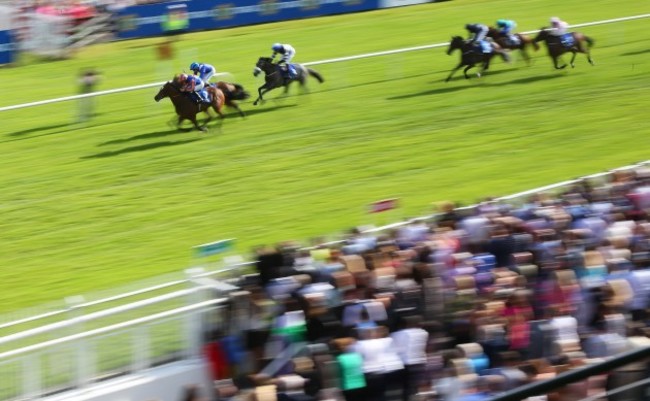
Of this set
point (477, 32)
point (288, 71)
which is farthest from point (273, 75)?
point (477, 32)

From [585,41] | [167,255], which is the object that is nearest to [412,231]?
[167,255]

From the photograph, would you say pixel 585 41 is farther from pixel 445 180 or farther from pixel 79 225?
pixel 79 225

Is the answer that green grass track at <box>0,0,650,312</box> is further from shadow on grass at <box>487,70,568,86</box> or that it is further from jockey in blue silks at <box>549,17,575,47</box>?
jockey in blue silks at <box>549,17,575,47</box>

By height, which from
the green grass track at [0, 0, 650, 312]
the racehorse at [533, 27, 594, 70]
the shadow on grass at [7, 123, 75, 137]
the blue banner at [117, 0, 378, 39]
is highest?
the blue banner at [117, 0, 378, 39]

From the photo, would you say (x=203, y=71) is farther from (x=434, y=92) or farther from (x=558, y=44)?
(x=558, y=44)

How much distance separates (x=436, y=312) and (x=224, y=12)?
61.7ft

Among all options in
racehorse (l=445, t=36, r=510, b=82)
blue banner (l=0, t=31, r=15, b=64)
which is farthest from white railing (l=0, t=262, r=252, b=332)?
blue banner (l=0, t=31, r=15, b=64)

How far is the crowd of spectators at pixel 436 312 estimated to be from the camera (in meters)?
6.13

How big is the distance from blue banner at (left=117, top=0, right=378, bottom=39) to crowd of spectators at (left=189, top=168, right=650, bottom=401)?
53.5ft

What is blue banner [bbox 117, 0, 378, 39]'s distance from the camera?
23.7m

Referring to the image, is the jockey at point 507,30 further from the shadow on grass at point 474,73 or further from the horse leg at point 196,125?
the horse leg at point 196,125

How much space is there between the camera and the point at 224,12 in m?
24.8

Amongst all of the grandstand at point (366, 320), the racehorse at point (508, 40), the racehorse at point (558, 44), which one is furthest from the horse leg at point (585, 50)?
the grandstand at point (366, 320)

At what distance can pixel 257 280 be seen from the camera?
7344 millimetres
